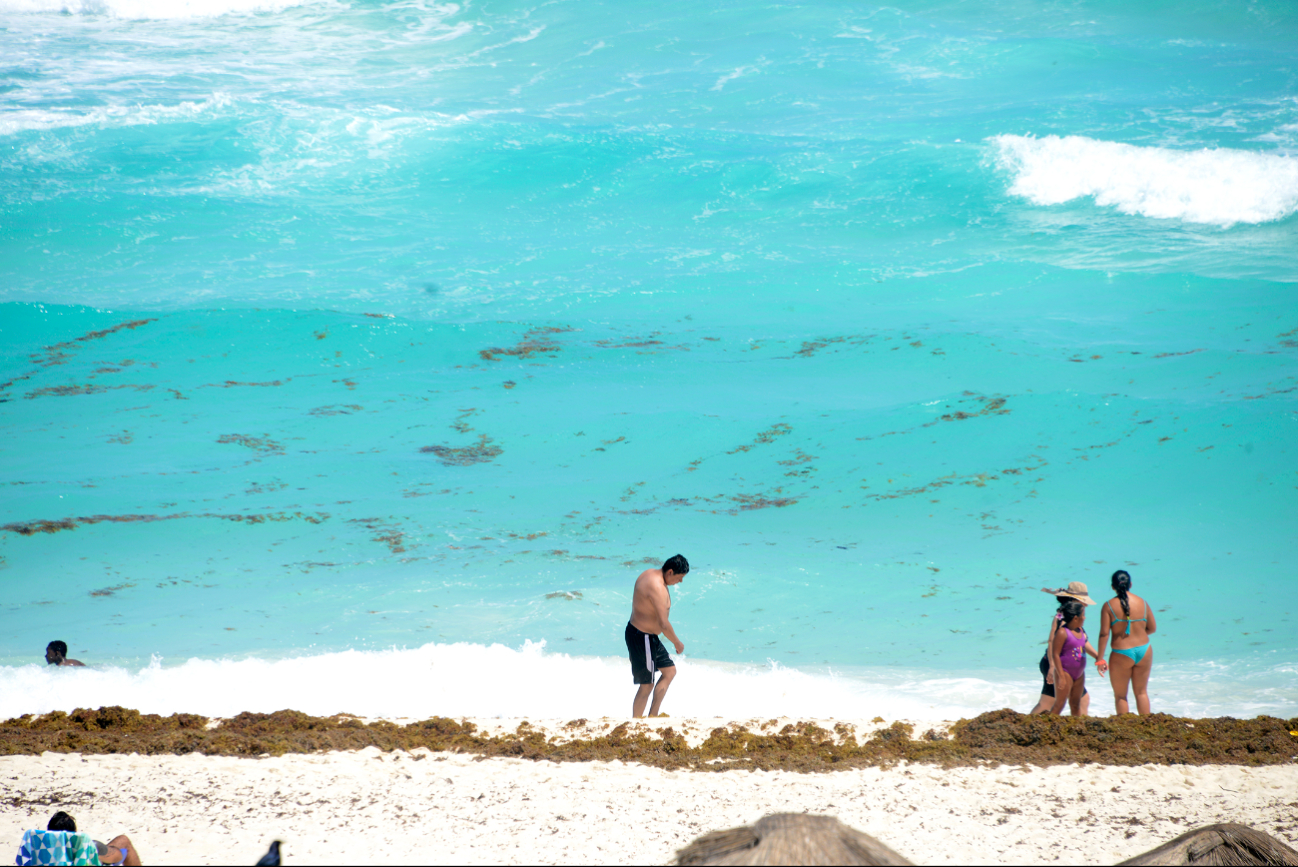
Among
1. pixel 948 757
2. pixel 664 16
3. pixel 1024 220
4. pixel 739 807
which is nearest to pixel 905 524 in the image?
pixel 948 757

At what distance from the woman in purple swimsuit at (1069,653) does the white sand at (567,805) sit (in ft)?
3.16

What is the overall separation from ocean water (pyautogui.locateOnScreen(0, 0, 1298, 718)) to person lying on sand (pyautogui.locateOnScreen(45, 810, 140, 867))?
8.66 feet

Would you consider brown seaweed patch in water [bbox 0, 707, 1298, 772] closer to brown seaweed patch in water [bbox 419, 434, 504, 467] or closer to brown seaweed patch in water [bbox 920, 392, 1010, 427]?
brown seaweed patch in water [bbox 419, 434, 504, 467]

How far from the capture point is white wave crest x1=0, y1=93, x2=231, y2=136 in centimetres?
2222

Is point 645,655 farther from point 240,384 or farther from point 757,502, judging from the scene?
point 240,384

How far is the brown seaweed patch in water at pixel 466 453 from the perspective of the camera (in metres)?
11.8

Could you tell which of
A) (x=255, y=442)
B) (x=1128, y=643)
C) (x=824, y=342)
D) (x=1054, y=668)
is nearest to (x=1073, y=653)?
(x=1054, y=668)

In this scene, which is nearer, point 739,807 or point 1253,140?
point 739,807

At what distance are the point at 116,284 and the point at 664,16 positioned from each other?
1696cm

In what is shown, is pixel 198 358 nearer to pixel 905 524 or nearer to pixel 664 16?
pixel 905 524

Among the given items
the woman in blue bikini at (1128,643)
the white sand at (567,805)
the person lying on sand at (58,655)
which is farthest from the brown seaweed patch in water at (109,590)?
the woman in blue bikini at (1128,643)

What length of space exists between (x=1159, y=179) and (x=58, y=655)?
20403 mm

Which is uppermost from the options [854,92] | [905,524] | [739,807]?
[854,92]

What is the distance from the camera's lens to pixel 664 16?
1054 inches
